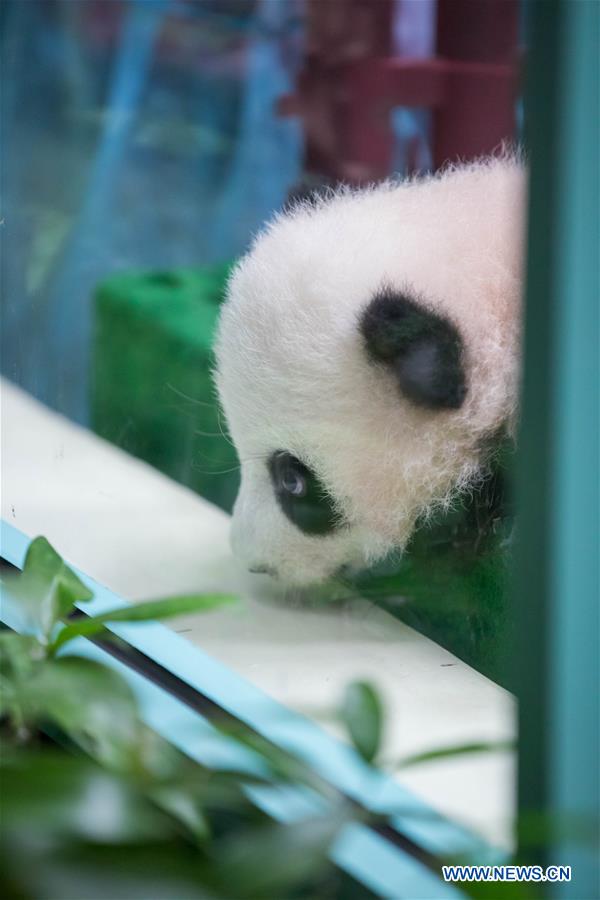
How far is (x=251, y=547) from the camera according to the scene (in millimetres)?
1131

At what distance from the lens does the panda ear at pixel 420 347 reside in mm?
910

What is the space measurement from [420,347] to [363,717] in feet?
1.67

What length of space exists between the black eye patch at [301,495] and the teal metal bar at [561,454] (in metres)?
0.62

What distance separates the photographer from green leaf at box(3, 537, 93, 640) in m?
0.64

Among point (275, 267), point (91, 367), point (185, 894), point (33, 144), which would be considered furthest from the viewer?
point (33, 144)

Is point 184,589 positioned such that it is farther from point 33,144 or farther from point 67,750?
point 33,144

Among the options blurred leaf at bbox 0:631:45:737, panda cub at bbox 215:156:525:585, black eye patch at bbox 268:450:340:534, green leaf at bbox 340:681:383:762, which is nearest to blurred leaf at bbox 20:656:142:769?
blurred leaf at bbox 0:631:45:737

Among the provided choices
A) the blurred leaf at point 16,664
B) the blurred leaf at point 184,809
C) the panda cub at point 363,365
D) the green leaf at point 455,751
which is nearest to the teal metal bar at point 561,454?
the green leaf at point 455,751

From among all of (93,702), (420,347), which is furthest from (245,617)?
(93,702)

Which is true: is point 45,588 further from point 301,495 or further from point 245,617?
point 301,495

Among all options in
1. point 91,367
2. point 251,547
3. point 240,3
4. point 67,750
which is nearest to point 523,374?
point 67,750

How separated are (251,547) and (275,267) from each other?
0.30 metres

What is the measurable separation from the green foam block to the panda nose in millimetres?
120

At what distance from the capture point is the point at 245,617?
0.92m
